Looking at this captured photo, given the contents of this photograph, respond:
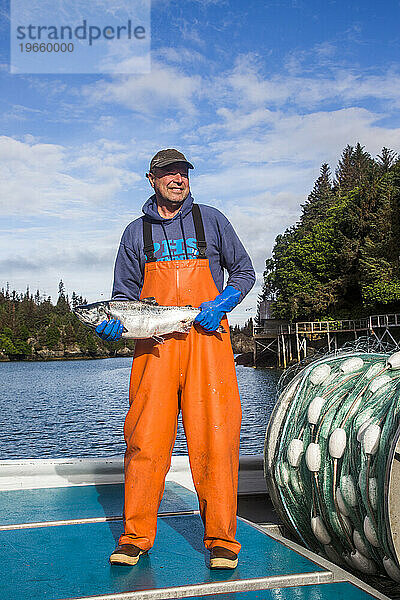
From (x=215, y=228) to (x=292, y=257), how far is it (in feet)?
198

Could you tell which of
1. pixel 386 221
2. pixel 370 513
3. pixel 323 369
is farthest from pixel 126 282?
pixel 386 221

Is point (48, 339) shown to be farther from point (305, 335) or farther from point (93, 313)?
point (93, 313)

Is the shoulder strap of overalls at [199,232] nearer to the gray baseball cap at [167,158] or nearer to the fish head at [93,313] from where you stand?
the gray baseball cap at [167,158]

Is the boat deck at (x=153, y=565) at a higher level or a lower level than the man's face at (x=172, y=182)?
lower

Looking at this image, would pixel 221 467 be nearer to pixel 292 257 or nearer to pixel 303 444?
pixel 303 444

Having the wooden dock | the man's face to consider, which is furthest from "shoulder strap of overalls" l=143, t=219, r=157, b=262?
the wooden dock

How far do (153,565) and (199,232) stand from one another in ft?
6.51

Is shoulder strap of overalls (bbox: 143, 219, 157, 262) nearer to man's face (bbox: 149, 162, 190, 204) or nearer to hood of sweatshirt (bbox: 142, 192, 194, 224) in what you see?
hood of sweatshirt (bbox: 142, 192, 194, 224)

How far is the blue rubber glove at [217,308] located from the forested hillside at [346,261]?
45.6 meters

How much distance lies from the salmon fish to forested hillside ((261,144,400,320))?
45.9 metres

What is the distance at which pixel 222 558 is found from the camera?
11.8 ft

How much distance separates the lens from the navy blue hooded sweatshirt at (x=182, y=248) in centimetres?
409

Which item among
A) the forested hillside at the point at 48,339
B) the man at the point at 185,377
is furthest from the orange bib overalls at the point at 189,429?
the forested hillside at the point at 48,339

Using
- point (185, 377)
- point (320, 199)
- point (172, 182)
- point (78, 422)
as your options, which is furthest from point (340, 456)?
point (320, 199)
